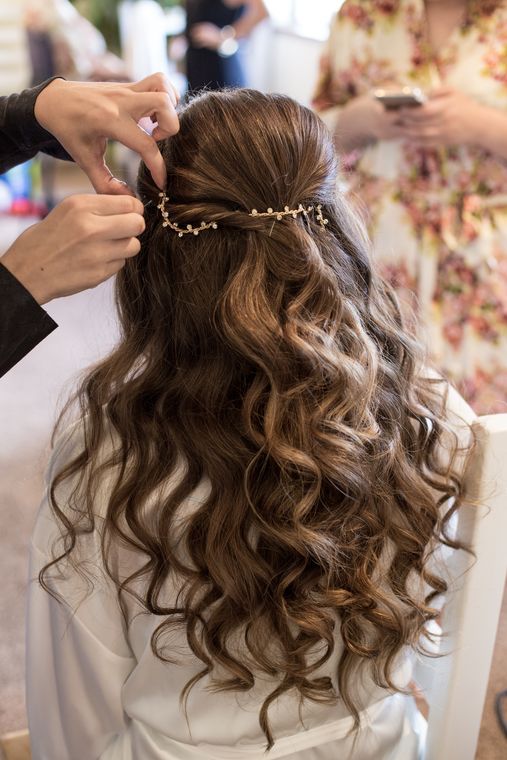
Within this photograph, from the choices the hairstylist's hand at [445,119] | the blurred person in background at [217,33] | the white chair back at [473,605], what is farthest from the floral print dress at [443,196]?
the blurred person in background at [217,33]

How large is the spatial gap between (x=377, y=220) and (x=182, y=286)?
33.6 inches

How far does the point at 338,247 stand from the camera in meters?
0.85

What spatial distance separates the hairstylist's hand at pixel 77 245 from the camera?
2.48 feet

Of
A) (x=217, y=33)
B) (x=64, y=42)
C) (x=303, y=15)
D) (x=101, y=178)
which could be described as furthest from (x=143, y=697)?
(x=64, y=42)

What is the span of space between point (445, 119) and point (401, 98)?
0.30 feet

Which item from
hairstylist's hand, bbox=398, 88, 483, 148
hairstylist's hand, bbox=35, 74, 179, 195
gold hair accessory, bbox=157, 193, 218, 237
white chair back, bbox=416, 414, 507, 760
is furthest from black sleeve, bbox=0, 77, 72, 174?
hairstylist's hand, bbox=398, 88, 483, 148

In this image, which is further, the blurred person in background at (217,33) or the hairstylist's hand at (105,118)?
the blurred person in background at (217,33)

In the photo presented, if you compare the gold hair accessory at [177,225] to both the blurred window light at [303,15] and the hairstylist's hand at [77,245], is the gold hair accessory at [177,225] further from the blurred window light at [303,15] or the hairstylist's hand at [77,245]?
the blurred window light at [303,15]

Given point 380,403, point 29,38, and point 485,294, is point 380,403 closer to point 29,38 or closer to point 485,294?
point 485,294

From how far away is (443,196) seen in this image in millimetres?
1502

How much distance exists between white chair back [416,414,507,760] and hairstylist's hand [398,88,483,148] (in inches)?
33.6

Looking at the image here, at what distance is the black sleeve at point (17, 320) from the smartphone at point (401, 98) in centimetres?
92

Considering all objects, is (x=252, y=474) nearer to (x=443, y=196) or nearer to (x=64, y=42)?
(x=443, y=196)

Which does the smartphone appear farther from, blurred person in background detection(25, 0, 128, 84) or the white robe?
blurred person in background detection(25, 0, 128, 84)
